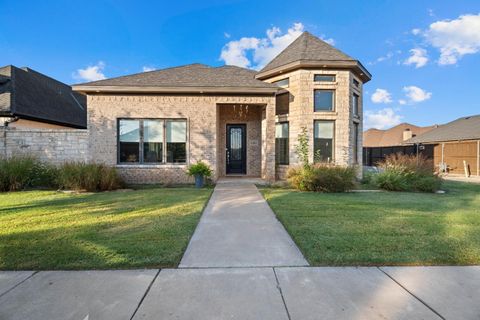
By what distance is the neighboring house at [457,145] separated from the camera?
18.0 metres

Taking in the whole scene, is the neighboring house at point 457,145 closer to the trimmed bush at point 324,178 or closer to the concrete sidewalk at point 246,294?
the trimmed bush at point 324,178

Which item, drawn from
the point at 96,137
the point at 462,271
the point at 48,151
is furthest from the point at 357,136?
the point at 48,151

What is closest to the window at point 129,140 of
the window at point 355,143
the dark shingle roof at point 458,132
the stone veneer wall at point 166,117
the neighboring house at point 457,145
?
the stone veneer wall at point 166,117

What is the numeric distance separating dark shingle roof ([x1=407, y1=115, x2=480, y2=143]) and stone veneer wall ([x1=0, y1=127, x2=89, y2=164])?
24.9m

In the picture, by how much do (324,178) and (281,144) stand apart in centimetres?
353

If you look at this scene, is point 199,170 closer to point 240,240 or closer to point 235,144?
point 235,144

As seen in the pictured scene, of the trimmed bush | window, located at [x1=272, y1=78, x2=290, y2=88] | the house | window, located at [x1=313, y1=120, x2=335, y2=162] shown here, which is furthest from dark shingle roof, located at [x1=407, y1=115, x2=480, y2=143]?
window, located at [x1=272, y1=78, x2=290, y2=88]

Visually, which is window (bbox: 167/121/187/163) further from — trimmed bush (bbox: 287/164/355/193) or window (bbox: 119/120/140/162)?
trimmed bush (bbox: 287/164/355/193)

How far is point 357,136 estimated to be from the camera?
12539 millimetres

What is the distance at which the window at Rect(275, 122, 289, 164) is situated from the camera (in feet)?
38.7

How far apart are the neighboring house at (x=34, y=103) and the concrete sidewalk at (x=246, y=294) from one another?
13292mm

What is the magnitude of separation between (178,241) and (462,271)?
3.92m

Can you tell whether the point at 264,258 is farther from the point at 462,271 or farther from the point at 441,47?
the point at 441,47

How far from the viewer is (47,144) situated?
10.5 metres
